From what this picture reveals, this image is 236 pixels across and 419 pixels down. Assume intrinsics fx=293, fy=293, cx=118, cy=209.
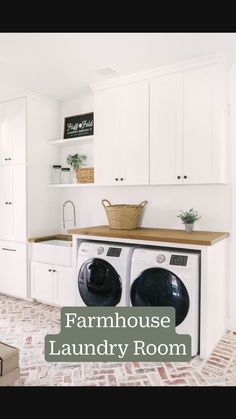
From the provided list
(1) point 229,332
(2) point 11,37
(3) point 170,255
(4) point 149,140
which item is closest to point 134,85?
(4) point 149,140

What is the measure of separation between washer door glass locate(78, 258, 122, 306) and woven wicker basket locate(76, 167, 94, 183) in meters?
1.12

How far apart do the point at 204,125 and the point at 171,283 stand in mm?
1444

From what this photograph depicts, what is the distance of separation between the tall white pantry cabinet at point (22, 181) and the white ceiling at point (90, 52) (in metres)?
0.51

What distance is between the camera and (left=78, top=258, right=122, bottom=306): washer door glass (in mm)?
2688

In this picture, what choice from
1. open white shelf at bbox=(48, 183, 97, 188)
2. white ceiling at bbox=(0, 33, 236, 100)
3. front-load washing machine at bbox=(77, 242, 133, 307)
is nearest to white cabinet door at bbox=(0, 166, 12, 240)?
open white shelf at bbox=(48, 183, 97, 188)

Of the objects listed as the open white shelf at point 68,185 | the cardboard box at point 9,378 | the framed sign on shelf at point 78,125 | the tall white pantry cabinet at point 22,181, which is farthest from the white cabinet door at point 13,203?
the cardboard box at point 9,378

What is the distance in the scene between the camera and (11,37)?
232 centimetres

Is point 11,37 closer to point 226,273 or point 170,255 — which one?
point 170,255

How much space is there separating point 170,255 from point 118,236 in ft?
1.84

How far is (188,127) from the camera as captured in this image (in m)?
2.76

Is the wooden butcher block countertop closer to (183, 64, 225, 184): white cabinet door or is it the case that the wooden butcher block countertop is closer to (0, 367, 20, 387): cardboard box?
(183, 64, 225, 184): white cabinet door

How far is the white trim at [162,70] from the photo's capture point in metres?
2.59
